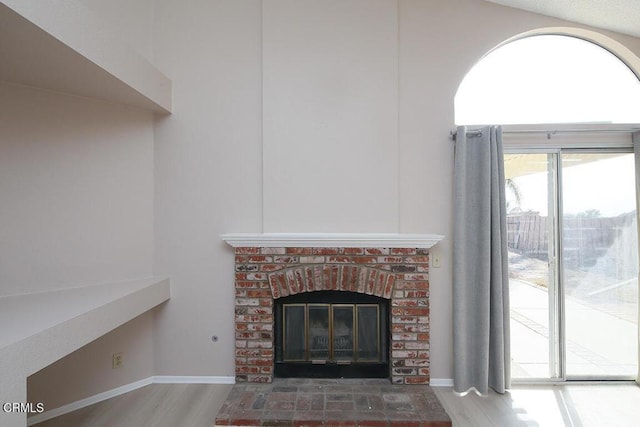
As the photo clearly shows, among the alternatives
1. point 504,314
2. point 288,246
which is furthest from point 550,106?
point 288,246

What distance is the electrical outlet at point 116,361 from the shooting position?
9.50 ft

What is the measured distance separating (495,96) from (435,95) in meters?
0.58

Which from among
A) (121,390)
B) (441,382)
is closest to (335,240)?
(441,382)

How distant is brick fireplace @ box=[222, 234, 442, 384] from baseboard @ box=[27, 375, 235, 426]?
0.95 ft

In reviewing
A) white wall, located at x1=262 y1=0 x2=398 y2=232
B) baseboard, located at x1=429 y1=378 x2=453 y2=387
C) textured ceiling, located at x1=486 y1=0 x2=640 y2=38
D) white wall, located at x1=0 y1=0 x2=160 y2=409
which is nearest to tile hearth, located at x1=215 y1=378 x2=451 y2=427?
baseboard, located at x1=429 y1=378 x2=453 y2=387

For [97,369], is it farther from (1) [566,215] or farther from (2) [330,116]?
(1) [566,215]

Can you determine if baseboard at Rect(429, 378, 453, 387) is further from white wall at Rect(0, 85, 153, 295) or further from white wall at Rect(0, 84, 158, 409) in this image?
white wall at Rect(0, 85, 153, 295)

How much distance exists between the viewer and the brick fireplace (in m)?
2.94

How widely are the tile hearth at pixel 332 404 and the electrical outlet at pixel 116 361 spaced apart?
99cm

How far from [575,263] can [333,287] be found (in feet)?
7.18

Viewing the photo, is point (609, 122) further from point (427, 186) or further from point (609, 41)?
point (427, 186)

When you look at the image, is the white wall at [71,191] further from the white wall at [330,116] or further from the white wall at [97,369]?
the white wall at [330,116]

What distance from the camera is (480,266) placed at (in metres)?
2.89

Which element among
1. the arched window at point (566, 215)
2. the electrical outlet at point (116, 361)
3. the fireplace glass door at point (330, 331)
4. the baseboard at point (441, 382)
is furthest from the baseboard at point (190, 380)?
the arched window at point (566, 215)
